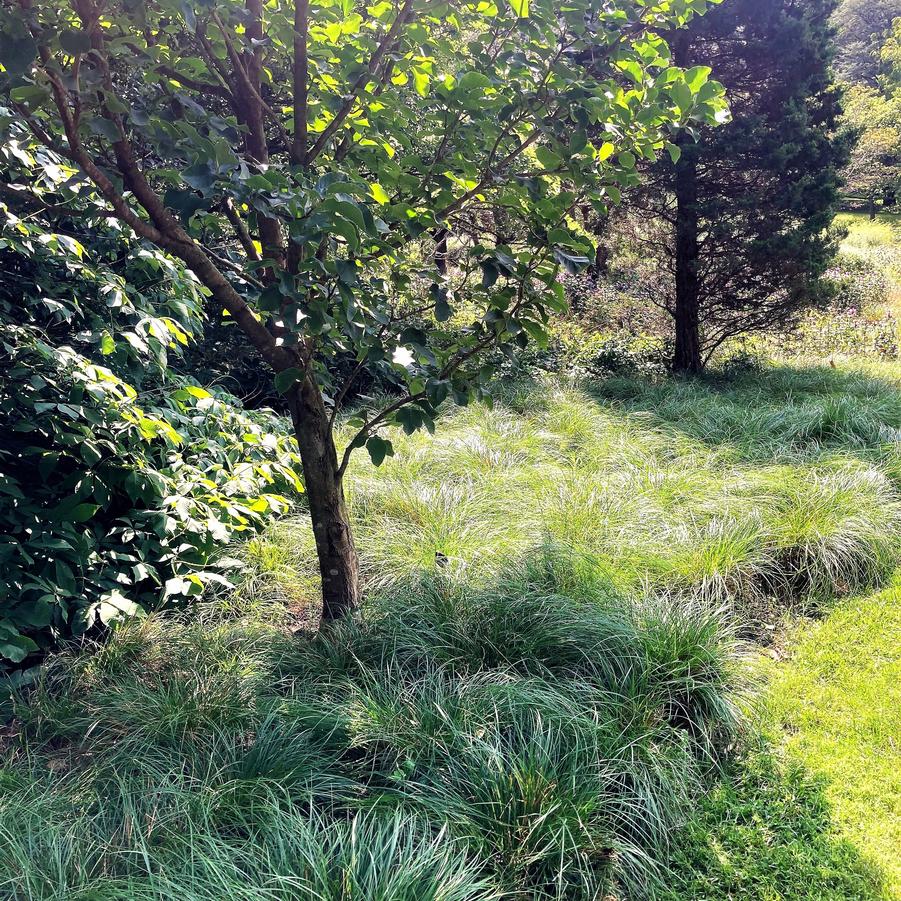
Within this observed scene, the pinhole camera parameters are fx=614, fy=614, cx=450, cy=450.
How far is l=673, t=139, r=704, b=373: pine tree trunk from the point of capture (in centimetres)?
686

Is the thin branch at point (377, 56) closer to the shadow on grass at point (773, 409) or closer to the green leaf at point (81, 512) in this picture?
the green leaf at point (81, 512)

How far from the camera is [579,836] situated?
165cm

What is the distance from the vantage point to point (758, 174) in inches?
269

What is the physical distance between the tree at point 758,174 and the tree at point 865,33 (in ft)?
71.5

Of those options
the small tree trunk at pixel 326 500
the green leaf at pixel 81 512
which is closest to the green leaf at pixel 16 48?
the small tree trunk at pixel 326 500

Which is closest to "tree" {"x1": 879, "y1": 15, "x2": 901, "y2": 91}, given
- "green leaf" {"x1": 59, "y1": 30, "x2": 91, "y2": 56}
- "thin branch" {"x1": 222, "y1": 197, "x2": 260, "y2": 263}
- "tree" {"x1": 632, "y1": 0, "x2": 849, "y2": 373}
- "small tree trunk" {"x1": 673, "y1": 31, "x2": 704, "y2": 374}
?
"tree" {"x1": 632, "y1": 0, "x2": 849, "y2": 373}

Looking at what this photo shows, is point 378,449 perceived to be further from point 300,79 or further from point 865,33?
point 865,33

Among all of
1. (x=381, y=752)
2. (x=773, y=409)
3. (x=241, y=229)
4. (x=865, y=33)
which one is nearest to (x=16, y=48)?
(x=241, y=229)

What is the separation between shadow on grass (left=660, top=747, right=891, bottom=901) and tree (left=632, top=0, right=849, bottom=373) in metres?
6.14

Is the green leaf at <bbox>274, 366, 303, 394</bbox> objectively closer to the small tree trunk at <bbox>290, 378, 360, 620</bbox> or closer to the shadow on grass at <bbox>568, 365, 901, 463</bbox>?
the small tree trunk at <bbox>290, 378, 360, 620</bbox>

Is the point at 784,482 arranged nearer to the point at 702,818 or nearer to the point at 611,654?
the point at 611,654

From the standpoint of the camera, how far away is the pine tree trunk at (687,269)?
686cm

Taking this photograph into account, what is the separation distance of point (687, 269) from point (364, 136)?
6.06m

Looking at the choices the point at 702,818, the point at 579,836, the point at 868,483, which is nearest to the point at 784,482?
the point at 868,483
